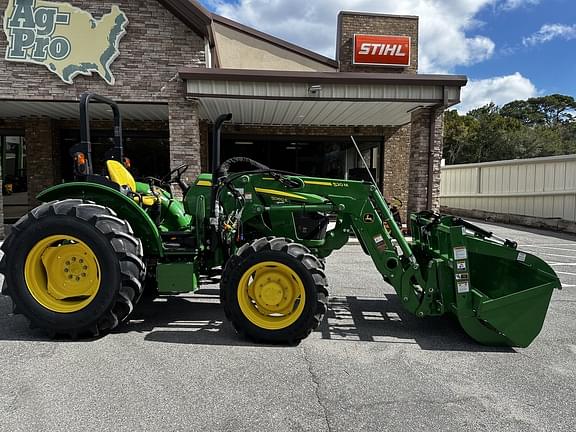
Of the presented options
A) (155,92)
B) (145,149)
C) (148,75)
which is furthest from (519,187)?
(145,149)

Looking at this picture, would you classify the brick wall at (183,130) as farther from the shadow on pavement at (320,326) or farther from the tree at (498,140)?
the tree at (498,140)

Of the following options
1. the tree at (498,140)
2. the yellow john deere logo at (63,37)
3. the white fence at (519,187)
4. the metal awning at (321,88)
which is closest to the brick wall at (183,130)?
the metal awning at (321,88)

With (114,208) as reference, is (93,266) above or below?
below

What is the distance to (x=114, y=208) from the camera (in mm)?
4117

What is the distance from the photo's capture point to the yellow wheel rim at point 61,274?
3.87m

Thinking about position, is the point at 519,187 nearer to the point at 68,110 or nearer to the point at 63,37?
the point at 63,37

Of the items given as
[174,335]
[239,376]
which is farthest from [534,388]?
[174,335]

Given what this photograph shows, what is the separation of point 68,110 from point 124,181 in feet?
26.6

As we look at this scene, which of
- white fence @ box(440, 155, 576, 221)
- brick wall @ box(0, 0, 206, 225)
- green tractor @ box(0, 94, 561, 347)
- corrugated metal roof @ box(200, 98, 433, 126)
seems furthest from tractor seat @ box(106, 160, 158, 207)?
white fence @ box(440, 155, 576, 221)

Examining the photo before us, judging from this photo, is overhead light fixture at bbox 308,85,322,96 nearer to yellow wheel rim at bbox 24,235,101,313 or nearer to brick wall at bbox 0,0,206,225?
brick wall at bbox 0,0,206,225

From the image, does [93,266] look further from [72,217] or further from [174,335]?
[174,335]

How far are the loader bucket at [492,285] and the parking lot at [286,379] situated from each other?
22cm

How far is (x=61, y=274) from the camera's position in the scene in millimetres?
3971

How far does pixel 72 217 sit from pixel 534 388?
159 inches
